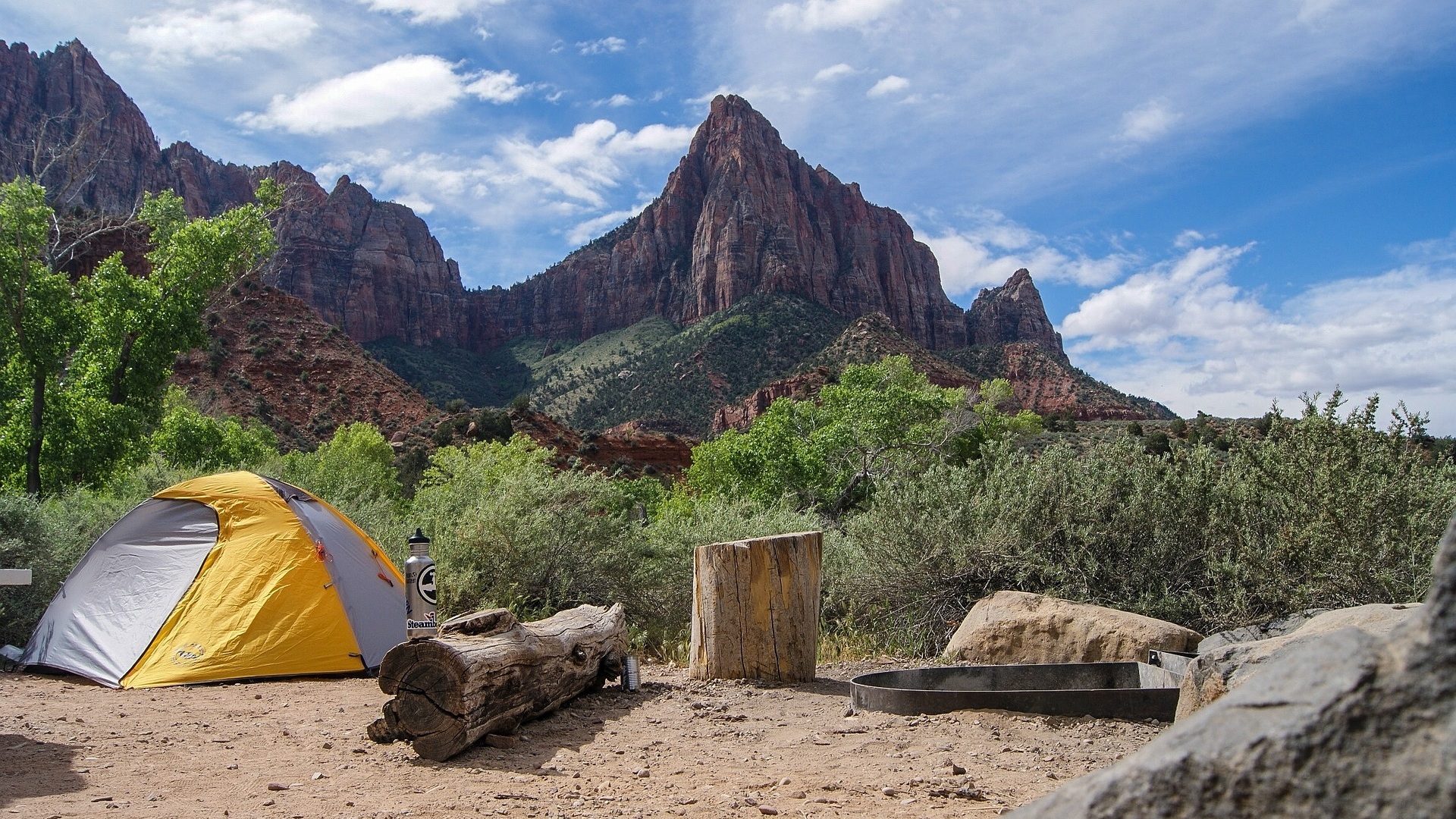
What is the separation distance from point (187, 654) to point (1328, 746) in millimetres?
8837

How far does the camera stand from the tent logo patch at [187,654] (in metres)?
7.98

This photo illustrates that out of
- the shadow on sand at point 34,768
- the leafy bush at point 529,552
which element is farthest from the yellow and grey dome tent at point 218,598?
the shadow on sand at point 34,768

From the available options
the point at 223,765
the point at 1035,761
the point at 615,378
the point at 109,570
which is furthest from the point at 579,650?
the point at 615,378

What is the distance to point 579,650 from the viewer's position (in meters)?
6.64

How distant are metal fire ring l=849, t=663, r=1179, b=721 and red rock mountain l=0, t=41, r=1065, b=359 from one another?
98.3 m

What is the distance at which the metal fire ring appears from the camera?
18.7ft

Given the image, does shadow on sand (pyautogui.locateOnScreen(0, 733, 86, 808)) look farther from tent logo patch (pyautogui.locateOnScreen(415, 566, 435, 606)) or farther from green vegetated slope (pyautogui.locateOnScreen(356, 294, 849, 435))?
green vegetated slope (pyautogui.locateOnScreen(356, 294, 849, 435))

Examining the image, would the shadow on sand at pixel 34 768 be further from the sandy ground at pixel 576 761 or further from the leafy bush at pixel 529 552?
the leafy bush at pixel 529 552

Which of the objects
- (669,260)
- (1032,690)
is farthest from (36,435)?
(669,260)

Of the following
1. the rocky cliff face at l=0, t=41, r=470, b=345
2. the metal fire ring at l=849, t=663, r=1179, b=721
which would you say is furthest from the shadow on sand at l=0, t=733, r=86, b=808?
the rocky cliff face at l=0, t=41, r=470, b=345

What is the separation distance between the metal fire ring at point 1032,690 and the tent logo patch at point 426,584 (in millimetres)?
2845

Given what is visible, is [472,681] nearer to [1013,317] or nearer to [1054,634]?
[1054,634]

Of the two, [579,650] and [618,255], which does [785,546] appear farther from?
[618,255]

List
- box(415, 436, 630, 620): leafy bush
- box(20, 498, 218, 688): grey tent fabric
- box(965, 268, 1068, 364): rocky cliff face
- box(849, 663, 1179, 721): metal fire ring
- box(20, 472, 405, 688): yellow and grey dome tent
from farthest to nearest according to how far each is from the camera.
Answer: box(965, 268, 1068, 364): rocky cliff face, box(415, 436, 630, 620): leafy bush, box(20, 498, 218, 688): grey tent fabric, box(20, 472, 405, 688): yellow and grey dome tent, box(849, 663, 1179, 721): metal fire ring
